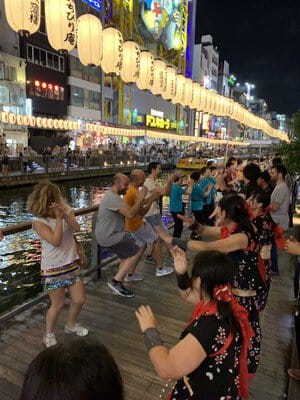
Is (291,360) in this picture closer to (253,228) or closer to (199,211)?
(253,228)

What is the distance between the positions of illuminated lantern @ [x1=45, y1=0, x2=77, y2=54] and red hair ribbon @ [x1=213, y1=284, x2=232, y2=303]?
784 cm

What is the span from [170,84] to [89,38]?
17.0 ft

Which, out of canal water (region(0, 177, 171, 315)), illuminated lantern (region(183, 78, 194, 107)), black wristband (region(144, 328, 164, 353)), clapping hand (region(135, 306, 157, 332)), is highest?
illuminated lantern (region(183, 78, 194, 107))

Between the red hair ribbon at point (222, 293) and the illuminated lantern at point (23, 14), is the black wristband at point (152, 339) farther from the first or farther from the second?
the illuminated lantern at point (23, 14)

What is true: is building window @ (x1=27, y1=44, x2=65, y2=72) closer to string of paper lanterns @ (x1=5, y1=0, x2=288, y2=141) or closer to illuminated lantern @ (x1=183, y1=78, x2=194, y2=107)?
illuminated lantern @ (x1=183, y1=78, x2=194, y2=107)

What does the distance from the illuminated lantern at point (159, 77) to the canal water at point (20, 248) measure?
466 centimetres

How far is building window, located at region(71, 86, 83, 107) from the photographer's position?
33.8m

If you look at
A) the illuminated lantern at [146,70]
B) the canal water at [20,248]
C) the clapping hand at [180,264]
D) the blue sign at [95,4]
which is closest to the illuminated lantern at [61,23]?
the illuminated lantern at [146,70]

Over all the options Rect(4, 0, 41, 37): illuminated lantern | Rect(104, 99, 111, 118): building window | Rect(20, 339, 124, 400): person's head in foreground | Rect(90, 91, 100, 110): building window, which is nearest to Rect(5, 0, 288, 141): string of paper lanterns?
Rect(4, 0, 41, 37): illuminated lantern

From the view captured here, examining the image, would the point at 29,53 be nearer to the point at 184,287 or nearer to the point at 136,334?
the point at 136,334

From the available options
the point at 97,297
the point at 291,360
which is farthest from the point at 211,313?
the point at 97,297

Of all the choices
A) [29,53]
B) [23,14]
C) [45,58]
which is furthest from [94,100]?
[23,14]

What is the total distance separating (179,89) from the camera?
14.3m

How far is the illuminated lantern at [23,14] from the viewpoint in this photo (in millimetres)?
7270
